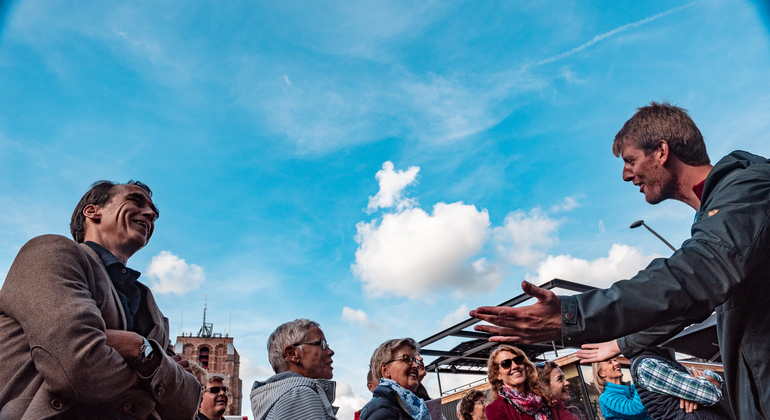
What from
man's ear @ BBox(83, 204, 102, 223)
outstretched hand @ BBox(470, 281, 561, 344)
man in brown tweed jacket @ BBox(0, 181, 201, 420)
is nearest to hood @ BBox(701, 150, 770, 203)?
outstretched hand @ BBox(470, 281, 561, 344)

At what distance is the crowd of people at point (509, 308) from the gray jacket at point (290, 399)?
28mm

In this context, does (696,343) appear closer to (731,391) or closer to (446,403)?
(731,391)

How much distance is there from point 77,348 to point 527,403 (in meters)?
4.20

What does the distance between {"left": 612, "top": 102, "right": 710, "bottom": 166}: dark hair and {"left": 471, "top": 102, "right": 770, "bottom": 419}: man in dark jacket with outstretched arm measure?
8.8 inches

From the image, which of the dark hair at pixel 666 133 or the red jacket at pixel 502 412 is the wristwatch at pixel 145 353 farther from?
the red jacket at pixel 502 412

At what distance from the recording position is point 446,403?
17.5 meters

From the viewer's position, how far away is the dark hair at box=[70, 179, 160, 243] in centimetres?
262

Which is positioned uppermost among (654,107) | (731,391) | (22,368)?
(654,107)

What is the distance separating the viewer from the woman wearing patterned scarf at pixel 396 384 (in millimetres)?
4168

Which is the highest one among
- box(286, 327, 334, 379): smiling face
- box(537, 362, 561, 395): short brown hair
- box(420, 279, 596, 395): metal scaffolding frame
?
box(420, 279, 596, 395): metal scaffolding frame

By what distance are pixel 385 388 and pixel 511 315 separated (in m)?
3.02

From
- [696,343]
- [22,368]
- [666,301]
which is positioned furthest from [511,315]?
[696,343]

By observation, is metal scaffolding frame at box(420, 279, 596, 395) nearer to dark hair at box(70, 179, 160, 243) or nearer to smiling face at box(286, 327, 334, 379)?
smiling face at box(286, 327, 334, 379)

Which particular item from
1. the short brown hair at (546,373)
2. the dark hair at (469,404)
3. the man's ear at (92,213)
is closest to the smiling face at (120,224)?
the man's ear at (92,213)
